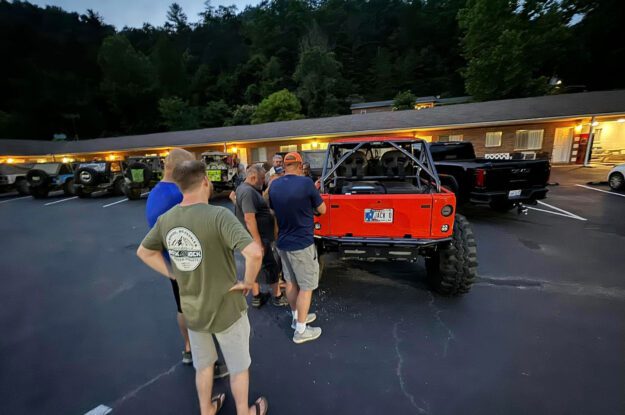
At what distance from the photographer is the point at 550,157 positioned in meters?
15.4

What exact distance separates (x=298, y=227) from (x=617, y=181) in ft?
40.4

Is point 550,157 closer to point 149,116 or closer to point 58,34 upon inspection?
point 149,116

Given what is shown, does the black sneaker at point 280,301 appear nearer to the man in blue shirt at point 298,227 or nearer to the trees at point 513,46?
the man in blue shirt at point 298,227

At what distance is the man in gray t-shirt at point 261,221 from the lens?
10.0 ft

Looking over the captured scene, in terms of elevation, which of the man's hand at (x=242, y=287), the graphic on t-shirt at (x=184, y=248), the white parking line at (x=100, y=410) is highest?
the graphic on t-shirt at (x=184, y=248)

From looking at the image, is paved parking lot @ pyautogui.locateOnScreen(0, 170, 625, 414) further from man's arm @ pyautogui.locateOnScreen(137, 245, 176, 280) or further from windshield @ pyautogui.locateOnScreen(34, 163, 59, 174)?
windshield @ pyautogui.locateOnScreen(34, 163, 59, 174)

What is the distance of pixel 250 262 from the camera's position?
4.91ft

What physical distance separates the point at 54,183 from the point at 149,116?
3639 cm

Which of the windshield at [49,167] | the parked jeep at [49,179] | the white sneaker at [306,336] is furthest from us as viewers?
the windshield at [49,167]

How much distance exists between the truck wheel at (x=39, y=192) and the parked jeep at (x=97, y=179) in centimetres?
185

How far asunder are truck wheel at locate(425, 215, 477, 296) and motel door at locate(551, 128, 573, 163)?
698 inches

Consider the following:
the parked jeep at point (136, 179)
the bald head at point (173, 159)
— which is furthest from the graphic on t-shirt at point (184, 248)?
the parked jeep at point (136, 179)

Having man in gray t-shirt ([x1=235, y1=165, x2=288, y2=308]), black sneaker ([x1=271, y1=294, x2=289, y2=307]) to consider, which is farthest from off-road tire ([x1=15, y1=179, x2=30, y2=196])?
black sneaker ([x1=271, y1=294, x2=289, y2=307])

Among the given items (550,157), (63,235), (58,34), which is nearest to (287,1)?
(58,34)
